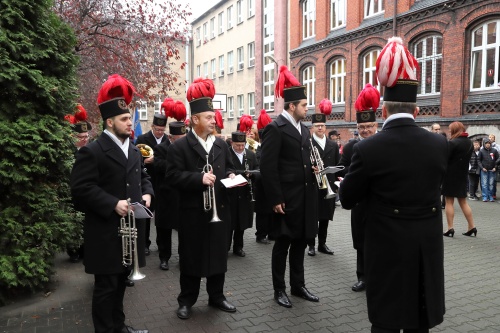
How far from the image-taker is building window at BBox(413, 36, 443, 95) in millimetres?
19759

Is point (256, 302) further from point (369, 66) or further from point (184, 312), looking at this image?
point (369, 66)

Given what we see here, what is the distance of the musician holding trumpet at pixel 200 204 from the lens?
15.4 feet

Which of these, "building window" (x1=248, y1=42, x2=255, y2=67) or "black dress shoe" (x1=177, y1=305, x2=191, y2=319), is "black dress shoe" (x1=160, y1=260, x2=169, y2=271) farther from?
"building window" (x1=248, y1=42, x2=255, y2=67)

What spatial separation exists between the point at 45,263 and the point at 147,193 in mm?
1998

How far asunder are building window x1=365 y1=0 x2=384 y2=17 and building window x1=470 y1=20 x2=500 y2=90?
238 inches

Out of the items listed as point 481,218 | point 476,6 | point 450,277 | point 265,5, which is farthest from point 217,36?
point 450,277

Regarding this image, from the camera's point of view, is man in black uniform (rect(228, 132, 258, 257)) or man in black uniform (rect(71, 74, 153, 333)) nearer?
man in black uniform (rect(71, 74, 153, 333))

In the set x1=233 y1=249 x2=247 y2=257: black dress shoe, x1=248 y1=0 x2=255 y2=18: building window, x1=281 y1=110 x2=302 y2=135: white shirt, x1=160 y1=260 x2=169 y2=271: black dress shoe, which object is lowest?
x1=233 y1=249 x2=247 y2=257: black dress shoe

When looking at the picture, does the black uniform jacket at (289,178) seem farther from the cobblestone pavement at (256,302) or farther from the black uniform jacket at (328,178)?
the black uniform jacket at (328,178)

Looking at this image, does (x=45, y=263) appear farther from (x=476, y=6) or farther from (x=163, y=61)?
(x=476, y=6)

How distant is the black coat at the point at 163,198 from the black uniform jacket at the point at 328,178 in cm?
234

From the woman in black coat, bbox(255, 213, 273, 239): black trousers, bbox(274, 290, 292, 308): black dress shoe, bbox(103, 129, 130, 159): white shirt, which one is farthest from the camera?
the woman in black coat

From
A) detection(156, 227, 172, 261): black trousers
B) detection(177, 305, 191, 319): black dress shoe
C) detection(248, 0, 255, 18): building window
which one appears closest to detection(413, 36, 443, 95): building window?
detection(156, 227, 172, 261): black trousers

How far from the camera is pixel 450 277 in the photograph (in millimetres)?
6352
